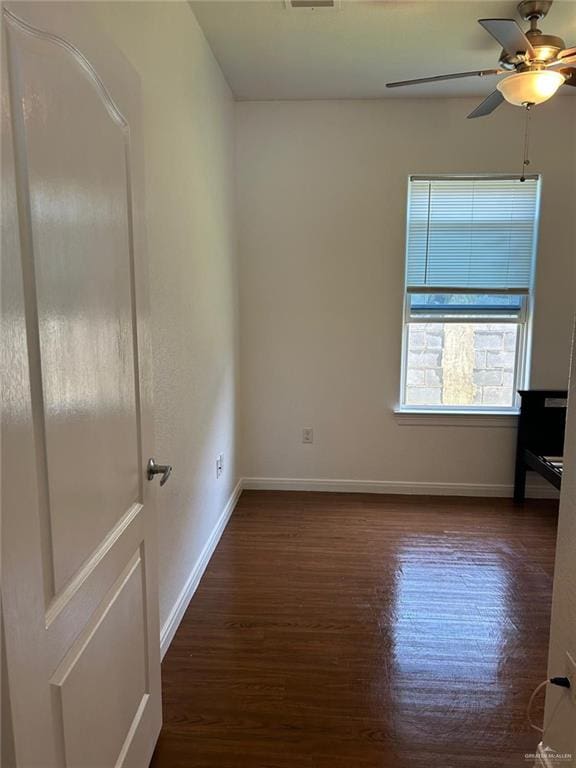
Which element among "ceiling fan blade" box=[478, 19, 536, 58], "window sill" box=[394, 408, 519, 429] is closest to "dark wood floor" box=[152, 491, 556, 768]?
"window sill" box=[394, 408, 519, 429]

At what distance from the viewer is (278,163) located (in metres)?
3.60

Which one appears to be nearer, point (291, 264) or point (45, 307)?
point (45, 307)

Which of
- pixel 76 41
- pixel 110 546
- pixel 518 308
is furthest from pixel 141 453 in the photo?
pixel 518 308

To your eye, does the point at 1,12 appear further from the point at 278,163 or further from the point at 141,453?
the point at 278,163

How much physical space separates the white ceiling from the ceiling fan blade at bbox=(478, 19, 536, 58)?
52 centimetres

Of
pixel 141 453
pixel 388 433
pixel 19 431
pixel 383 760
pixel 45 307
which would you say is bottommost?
pixel 383 760

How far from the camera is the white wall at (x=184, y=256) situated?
193cm

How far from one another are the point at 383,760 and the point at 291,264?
2.95 metres

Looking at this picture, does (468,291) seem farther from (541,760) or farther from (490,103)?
(541,760)

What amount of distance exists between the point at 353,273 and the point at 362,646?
8.03ft

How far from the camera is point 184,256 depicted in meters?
2.35

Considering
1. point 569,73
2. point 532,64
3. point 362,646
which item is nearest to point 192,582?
point 362,646

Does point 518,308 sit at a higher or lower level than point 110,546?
higher

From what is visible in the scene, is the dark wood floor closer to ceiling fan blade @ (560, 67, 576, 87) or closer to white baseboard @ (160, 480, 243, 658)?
white baseboard @ (160, 480, 243, 658)
